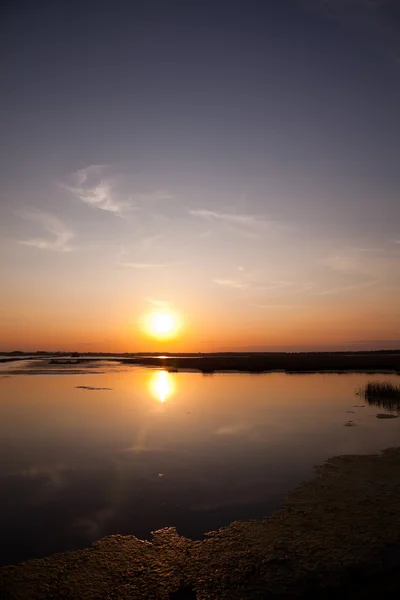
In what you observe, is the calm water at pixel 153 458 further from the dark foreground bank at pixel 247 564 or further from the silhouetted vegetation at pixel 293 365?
the silhouetted vegetation at pixel 293 365

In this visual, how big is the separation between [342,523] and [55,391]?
117 ft

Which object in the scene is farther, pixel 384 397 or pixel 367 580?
pixel 384 397

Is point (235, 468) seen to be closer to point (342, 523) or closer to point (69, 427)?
point (342, 523)

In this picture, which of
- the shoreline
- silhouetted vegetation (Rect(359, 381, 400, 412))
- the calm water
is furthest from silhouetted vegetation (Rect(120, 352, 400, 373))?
the calm water

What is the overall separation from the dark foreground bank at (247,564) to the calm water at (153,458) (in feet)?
2.65

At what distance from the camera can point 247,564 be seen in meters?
9.27

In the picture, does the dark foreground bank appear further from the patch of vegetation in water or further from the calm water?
the patch of vegetation in water

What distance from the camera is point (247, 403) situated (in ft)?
110

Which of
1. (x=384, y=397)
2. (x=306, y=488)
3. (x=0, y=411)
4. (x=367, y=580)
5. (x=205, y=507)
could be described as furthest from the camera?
(x=384, y=397)

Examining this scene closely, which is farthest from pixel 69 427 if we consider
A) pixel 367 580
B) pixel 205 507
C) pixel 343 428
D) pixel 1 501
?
pixel 367 580

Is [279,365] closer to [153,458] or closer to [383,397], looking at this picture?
[383,397]

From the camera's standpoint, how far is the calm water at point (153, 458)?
38.6 feet

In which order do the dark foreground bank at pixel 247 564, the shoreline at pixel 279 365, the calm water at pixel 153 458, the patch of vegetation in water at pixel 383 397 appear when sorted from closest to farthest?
the dark foreground bank at pixel 247 564 → the calm water at pixel 153 458 → the patch of vegetation in water at pixel 383 397 → the shoreline at pixel 279 365

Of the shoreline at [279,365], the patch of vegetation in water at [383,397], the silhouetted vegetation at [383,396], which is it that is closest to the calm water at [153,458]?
the patch of vegetation in water at [383,397]
